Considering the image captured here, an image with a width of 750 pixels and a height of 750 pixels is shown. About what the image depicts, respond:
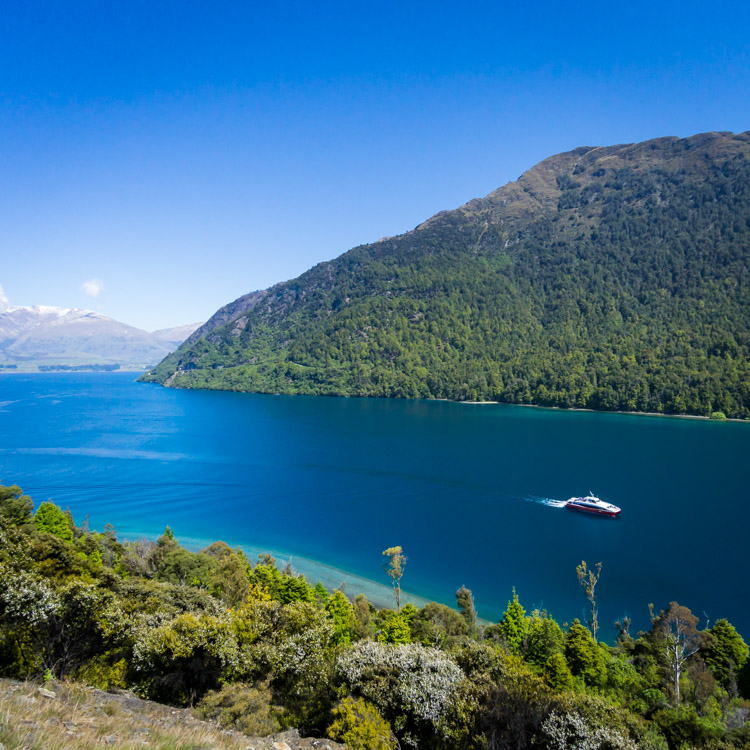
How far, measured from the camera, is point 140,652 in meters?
19.2

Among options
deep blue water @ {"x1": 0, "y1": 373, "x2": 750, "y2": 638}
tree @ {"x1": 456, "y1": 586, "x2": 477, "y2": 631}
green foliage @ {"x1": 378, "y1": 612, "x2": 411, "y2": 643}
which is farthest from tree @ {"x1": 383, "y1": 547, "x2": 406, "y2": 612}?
green foliage @ {"x1": 378, "y1": 612, "x2": 411, "y2": 643}

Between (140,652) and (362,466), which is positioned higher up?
(140,652)

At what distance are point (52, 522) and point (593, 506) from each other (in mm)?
64018

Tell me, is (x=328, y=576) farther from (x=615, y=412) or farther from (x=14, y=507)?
(x=615, y=412)

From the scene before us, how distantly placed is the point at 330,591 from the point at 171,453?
225ft

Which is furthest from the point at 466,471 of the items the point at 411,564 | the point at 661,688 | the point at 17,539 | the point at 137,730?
the point at 137,730

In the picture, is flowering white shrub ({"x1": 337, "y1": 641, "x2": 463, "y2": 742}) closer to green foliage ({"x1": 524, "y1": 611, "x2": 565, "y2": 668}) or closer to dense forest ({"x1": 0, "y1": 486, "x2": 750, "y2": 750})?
dense forest ({"x1": 0, "y1": 486, "x2": 750, "y2": 750})

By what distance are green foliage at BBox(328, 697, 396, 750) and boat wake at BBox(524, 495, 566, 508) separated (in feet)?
192

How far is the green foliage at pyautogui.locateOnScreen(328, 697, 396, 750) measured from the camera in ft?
48.8

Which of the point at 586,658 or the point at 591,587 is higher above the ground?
the point at 586,658

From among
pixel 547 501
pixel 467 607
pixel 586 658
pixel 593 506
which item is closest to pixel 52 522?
pixel 467 607

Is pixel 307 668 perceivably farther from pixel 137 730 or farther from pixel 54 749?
pixel 54 749

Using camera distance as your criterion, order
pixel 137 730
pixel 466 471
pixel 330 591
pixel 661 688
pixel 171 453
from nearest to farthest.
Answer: pixel 137 730, pixel 661 688, pixel 330 591, pixel 466 471, pixel 171 453

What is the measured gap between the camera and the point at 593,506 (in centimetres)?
6506
